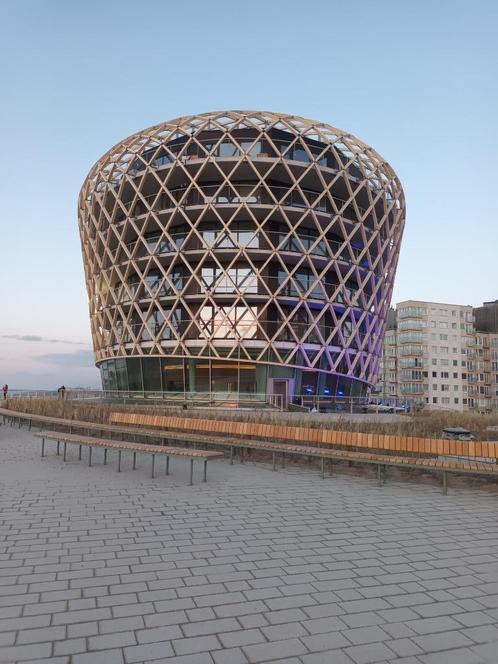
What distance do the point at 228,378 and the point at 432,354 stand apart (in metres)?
61.0

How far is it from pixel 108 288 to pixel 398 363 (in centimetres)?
6124

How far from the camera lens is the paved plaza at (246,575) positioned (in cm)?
370

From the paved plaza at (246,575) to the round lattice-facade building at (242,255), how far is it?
81.9ft

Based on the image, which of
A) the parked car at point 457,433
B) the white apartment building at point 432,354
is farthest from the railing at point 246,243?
the white apartment building at point 432,354

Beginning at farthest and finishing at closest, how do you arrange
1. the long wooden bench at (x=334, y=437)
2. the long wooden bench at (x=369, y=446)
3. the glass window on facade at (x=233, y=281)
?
the glass window on facade at (x=233, y=281) → the long wooden bench at (x=334, y=437) → the long wooden bench at (x=369, y=446)

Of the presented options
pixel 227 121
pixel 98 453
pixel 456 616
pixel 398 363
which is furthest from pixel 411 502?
pixel 398 363

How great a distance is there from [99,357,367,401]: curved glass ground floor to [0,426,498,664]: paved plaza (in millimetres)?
25703

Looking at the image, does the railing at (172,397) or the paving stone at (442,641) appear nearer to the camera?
the paving stone at (442,641)

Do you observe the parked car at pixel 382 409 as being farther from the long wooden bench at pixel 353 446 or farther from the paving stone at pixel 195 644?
the paving stone at pixel 195 644

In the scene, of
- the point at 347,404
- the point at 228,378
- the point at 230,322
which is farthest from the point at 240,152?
the point at 347,404

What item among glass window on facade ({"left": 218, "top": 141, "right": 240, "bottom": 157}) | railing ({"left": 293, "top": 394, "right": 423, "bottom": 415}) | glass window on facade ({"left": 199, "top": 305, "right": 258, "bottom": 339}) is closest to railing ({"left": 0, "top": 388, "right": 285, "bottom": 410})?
railing ({"left": 293, "top": 394, "right": 423, "bottom": 415})

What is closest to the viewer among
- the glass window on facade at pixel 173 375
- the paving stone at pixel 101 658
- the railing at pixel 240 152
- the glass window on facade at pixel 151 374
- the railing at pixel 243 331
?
the paving stone at pixel 101 658

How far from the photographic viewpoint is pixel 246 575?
16.5 feet

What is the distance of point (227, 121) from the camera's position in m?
36.6
